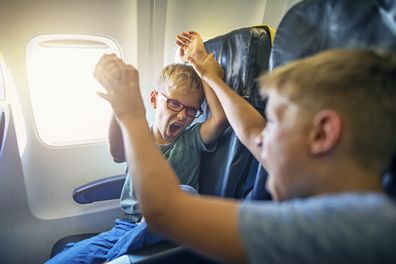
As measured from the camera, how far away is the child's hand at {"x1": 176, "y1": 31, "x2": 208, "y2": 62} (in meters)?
1.15

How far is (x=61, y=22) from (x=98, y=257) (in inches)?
44.8

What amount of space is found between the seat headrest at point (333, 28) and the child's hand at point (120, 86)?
44 centimetres

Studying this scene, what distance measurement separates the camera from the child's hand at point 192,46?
1.15m

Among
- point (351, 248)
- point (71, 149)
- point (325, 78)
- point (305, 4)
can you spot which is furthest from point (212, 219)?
point (71, 149)

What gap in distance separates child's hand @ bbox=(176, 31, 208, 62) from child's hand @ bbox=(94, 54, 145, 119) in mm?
513

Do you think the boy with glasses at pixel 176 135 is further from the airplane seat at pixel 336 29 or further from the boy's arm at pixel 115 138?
the airplane seat at pixel 336 29

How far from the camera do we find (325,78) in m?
0.48

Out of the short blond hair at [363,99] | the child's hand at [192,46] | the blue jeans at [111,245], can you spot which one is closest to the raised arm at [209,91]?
the child's hand at [192,46]

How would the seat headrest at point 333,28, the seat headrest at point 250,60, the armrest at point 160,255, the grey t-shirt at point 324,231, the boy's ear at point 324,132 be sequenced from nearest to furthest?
the grey t-shirt at point 324,231 → the boy's ear at point 324,132 → the seat headrest at point 333,28 → the armrest at point 160,255 → the seat headrest at point 250,60

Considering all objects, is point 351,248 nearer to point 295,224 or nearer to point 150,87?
point 295,224

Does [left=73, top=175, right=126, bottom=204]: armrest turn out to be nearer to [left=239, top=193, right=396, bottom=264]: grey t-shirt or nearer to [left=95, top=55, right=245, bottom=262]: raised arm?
[left=95, top=55, right=245, bottom=262]: raised arm

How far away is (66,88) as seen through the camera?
64.9 inches

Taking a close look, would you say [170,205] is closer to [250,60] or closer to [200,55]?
[250,60]

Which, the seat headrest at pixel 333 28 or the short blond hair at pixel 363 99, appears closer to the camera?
the short blond hair at pixel 363 99
